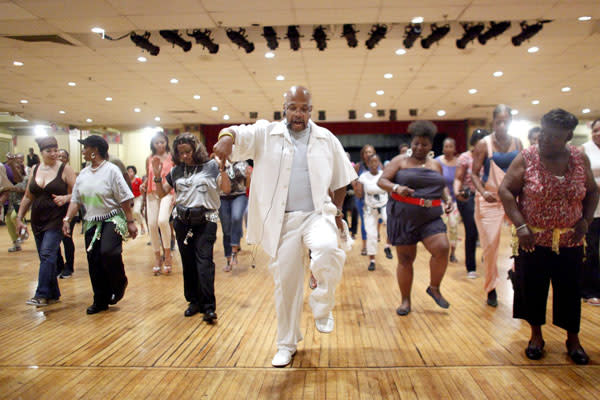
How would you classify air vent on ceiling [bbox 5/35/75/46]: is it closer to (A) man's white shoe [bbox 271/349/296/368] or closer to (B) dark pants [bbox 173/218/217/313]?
(B) dark pants [bbox 173/218/217/313]

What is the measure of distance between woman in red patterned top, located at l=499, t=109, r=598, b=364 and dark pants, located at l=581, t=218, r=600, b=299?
161 centimetres

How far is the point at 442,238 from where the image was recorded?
329cm

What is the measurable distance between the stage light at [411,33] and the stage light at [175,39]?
3.95 m

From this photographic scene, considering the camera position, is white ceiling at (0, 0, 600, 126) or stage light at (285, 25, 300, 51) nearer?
white ceiling at (0, 0, 600, 126)

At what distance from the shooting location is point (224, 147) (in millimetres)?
2232

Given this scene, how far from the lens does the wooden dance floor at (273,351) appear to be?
2256mm

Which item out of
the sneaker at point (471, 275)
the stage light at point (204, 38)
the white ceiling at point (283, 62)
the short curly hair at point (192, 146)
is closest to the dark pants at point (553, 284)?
the sneaker at point (471, 275)

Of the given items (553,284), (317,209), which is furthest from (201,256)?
(553,284)

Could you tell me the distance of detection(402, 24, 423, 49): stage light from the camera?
23.4 feet

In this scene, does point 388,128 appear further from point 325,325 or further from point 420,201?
point 325,325

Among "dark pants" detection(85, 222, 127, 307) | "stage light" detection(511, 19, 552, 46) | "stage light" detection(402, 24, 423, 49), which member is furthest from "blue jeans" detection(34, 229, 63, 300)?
"stage light" detection(511, 19, 552, 46)

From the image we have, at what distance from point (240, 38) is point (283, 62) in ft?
6.66

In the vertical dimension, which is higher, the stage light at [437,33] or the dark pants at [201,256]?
the stage light at [437,33]

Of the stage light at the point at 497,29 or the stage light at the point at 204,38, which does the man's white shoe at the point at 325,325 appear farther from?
the stage light at the point at 497,29
